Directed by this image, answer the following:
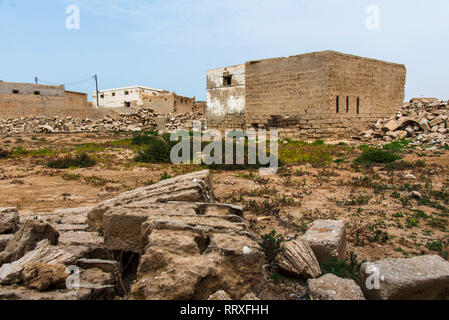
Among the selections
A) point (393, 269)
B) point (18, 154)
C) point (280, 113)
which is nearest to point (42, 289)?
point (393, 269)

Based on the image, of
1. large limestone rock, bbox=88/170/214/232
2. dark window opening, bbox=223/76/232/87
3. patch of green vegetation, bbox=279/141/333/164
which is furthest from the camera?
dark window opening, bbox=223/76/232/87

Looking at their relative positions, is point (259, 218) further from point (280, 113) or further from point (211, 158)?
point (280, 113)

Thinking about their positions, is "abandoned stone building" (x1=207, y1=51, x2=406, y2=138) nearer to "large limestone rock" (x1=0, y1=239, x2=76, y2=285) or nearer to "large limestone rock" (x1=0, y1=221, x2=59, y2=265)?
"large limestone rock" (x1=0, y1=221, x2=59, y2=265)

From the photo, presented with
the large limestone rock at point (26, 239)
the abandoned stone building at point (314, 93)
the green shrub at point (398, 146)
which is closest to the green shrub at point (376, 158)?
the green shrub at point (398, 146)

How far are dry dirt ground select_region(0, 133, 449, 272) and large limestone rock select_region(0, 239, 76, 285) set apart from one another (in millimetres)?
2230

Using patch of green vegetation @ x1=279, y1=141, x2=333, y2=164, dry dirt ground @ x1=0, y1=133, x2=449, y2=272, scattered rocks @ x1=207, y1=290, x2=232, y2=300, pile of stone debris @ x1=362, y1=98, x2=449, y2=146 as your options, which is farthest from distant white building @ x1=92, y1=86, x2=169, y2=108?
scattered rocks @ x1=207, y1=290, x2=232, y2=300

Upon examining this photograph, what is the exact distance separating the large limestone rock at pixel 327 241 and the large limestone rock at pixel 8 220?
3417mm

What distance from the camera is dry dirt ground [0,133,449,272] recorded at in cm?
378

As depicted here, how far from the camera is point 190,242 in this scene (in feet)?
7.86

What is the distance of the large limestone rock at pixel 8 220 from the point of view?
11.1 feet

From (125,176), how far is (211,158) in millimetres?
2622

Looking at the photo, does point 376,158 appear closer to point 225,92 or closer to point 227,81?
point 225,92

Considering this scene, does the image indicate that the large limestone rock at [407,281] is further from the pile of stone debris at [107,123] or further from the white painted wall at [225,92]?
the pile of stone debris at [107,123]

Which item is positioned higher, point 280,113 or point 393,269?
point 280,113
